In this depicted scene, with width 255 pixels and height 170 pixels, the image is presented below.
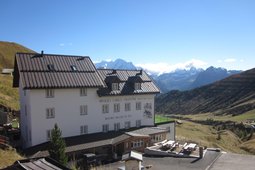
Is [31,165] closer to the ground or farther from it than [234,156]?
farther from it

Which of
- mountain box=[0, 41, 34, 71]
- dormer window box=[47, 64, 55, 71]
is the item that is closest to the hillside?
mountain box=[0, 41, 34, 71]

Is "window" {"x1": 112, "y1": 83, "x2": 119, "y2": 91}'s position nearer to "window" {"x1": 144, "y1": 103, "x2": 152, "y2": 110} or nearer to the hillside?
"window" {"x1": 144, "y1": 103, "x2": 152, "y2": 110}

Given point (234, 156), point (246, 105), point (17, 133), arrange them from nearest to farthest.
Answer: point (234, 156) < point (17, 133) < point (246, 105)

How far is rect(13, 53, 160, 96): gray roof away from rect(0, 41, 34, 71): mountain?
96620 millimetres

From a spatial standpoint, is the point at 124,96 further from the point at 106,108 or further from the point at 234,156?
the point at 234,156

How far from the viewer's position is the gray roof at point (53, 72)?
36562 mm

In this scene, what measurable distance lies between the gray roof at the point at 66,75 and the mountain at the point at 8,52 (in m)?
96.6

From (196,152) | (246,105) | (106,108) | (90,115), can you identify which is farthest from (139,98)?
(246,105)

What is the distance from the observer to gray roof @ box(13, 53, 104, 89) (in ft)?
120

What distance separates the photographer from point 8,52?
150 metres

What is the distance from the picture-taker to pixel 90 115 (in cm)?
4112

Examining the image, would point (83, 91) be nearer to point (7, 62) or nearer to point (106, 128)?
point (106, 128)

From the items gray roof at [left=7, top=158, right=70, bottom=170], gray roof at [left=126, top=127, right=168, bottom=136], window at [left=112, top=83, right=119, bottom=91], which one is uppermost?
window at [left=112, top=83, right=119, bottom=91]

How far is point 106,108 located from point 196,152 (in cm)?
1355
